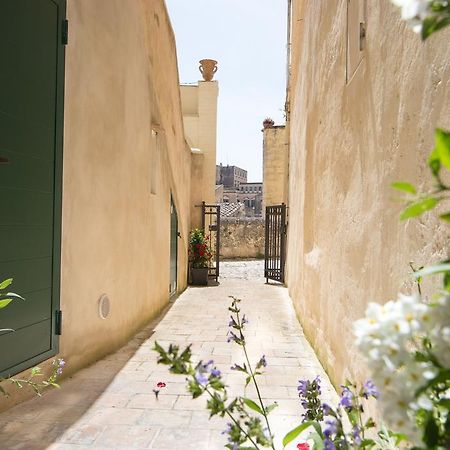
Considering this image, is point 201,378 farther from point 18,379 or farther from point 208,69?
point 208,69

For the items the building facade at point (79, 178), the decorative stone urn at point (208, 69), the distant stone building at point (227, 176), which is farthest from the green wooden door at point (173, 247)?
the distant stone building at point (227, 176)

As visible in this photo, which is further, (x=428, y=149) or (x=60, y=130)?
(x=60, y=130)

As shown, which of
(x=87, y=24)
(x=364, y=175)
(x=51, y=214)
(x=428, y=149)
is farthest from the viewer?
(x=87, y=24)

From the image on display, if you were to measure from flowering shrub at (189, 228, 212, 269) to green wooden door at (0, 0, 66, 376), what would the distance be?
271 inches

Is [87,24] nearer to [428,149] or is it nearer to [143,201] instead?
[143,201]

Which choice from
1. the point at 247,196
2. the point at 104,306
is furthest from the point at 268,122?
the point at 247,196

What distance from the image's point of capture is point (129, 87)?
16.7 ft

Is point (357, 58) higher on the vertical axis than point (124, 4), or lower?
lower

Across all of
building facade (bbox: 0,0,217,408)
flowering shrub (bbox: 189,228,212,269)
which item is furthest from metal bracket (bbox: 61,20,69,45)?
flowering shrub (bbox: 189,228,212,269)

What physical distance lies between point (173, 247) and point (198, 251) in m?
2.00

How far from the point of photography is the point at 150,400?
3117mm

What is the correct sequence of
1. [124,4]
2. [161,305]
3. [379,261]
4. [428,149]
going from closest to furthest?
[428,149]
[379,261]
[124,4]
[161,305]

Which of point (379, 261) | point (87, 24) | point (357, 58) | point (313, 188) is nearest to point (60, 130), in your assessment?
point (87, 24)

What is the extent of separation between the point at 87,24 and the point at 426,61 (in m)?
3.16
